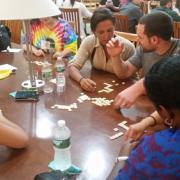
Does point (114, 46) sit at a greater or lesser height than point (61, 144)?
greater

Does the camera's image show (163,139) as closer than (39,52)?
Yes

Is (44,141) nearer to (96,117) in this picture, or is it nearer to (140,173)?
(96,117)

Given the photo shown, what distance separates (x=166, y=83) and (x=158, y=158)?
8.1 inches

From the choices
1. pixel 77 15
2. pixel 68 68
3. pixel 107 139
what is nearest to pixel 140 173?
pixel 107 139

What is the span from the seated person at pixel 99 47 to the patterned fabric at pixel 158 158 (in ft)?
4.00

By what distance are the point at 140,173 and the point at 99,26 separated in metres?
1.53

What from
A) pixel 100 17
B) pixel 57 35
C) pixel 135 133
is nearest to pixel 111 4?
pixel 57 35

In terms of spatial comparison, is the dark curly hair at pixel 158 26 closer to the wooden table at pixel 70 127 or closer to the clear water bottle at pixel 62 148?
the wooden table at pixel 70 127

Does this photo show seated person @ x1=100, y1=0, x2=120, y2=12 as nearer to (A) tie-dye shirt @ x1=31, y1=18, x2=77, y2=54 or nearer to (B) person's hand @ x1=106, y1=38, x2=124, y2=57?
(A) tie-dye shirt @ x1=31, y1=18, x2=77, y2=54

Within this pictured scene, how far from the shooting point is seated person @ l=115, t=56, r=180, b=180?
2.70 ft

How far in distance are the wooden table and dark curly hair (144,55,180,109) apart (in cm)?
43

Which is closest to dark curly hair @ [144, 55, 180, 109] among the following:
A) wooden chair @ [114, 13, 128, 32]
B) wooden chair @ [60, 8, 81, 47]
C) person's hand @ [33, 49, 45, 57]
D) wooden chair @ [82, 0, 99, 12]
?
person's hand @ [33, 49, 45, 57]

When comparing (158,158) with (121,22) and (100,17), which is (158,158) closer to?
(100,17)

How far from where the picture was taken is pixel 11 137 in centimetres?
125
